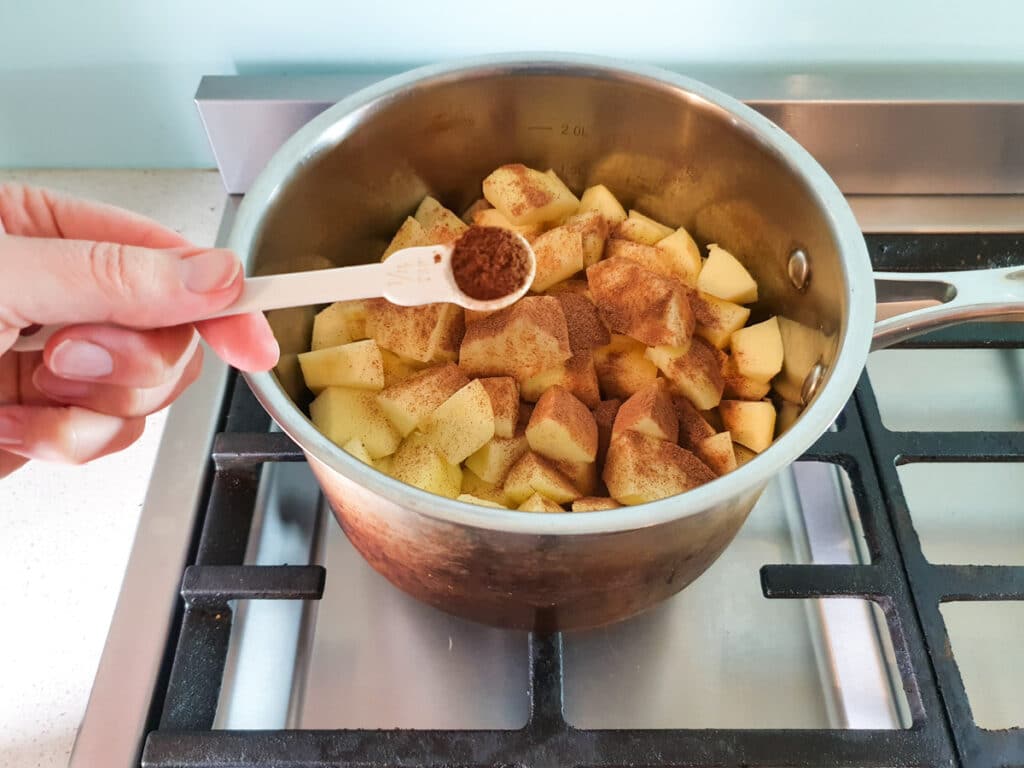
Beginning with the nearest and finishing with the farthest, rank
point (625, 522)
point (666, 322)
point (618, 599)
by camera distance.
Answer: point (625, 522)
point (618, 599)
point (666, 322)

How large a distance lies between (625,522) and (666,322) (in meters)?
0.27

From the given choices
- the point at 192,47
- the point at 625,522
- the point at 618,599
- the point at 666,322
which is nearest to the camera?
the point at 625,522

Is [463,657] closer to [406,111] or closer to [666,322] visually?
[666,322]

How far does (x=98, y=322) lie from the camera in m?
0.58

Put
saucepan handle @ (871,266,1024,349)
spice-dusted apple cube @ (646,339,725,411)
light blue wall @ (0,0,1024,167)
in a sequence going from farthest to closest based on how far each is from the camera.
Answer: light blue wall @ (0,0,1024,167)
spice-dusted apple cube @ (646,339,725,411)
saucepan handle @ (871,266,1024,349)

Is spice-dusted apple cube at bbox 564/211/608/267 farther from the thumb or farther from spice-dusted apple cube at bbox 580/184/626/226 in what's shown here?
the thumb

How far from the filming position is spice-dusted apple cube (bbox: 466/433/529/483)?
28.6 inches

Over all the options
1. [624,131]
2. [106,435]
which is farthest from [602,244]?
[106,435]

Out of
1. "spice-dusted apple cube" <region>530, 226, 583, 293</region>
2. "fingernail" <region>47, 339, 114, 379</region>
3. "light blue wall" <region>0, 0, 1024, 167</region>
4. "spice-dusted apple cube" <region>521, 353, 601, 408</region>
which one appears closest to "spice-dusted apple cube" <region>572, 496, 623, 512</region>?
"spice-dusted apple cube" <region>521, 353, 601, 408</region>

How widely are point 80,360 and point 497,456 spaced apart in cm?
33

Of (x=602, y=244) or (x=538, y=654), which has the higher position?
(x=602, y=244)

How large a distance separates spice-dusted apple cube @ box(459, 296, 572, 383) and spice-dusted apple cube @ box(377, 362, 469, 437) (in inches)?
1.2

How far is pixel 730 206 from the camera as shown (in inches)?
32.0

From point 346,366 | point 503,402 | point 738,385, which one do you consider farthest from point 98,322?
point 738,385
